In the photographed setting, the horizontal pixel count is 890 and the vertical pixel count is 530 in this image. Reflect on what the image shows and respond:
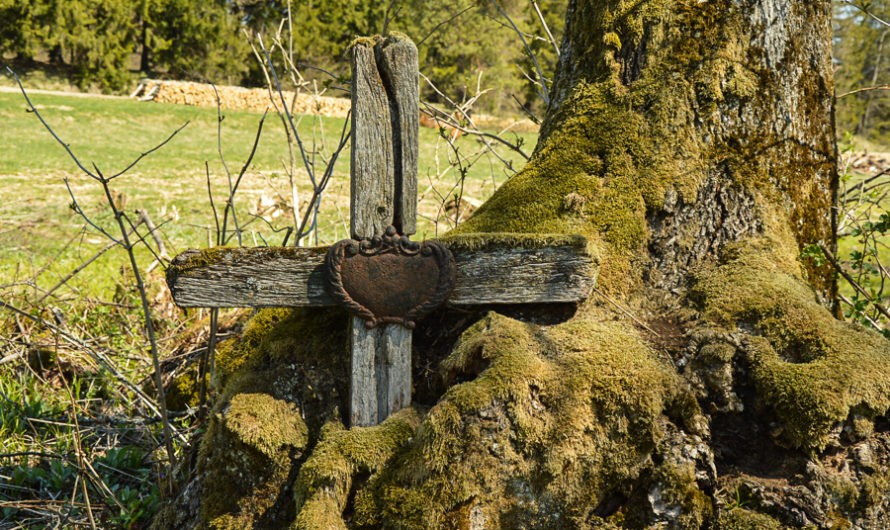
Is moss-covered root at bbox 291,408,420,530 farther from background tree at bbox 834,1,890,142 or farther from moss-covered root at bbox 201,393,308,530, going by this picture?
background tree at bbox 834,1,890,142

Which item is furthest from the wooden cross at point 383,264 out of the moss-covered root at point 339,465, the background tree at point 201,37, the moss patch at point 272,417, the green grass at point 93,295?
the background tree at point 201,37

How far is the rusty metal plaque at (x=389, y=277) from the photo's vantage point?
2.81 m

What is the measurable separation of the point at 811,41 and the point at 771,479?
2096 millimetres

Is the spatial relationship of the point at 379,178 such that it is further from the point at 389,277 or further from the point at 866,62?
the point at 866,62

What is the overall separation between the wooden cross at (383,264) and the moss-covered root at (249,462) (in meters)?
0.29

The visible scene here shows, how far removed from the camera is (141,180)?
16.1 m

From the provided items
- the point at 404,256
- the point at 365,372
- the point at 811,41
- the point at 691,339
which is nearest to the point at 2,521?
the point at 365,372

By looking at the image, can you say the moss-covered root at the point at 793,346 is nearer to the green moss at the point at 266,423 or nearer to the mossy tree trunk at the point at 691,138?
the mossy tree trunk at the point at 691,138

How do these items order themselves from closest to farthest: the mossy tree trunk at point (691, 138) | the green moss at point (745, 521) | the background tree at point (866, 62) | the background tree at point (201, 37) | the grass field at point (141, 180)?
the green moss at point (745, 521) → the mossy tree trunk at point (691, 138) → the grass field at point (141, 180) → the background tree at point (866, 62) → the background tree at point (201, 37)

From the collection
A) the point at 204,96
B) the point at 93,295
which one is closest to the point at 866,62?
the point at 204,96

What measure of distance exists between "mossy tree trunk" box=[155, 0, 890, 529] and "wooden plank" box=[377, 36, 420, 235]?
1.85 ft

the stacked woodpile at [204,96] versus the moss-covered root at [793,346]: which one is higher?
the stacked woodpile at [204,96]

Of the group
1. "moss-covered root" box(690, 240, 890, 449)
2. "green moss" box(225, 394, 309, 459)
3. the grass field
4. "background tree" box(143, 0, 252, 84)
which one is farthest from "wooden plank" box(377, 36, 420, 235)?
"background tree" box(143, 0, 252, 84)

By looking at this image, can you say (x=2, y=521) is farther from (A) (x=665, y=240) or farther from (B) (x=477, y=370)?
(A) (x=665, y=240)
